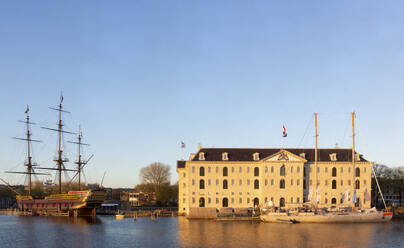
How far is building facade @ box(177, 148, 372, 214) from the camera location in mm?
80438

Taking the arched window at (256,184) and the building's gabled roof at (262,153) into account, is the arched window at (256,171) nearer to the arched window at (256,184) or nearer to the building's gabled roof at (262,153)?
the arched window at (256,184)

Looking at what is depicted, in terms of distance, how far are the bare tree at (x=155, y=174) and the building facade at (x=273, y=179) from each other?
44.5 metres

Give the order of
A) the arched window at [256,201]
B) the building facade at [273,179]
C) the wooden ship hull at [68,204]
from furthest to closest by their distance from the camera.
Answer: the wooden ship hull at [68,204] → the arched window at [256,201] → the building facade at [273,179]

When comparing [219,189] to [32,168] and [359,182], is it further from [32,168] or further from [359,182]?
[32,168]

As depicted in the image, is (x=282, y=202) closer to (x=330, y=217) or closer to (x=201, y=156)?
(x=330, y=217)

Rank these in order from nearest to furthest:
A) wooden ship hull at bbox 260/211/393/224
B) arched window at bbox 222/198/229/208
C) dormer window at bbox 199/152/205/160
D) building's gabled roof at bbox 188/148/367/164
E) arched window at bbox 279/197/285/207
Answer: wooden ship hull at bbox 260/211/393/224, arched window at bbox 279/197/285/207, arched window at bbox 222/198/229/208, dormer window at bbox 199/152/205/160, building's gabled roof at bbox 188/148/367/164

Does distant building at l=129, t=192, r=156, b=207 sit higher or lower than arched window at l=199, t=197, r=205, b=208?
lower

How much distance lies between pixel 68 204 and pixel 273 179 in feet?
167

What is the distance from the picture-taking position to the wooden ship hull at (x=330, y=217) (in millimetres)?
70250

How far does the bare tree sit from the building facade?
44461 millimetres

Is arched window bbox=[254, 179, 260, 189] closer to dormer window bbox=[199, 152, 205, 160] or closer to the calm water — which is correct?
dormer window bbox=[199, 152, 205, 160]

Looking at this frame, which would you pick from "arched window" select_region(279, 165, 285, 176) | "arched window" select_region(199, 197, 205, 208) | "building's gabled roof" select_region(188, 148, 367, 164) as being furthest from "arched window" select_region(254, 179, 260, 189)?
"arched window" select_region(199, 197, 205, 208)

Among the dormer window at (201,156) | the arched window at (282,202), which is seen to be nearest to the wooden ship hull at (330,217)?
the arched window at (282,202)

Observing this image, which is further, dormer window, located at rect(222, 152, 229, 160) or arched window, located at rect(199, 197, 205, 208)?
dormer window, located at rect(222, 152, 229, 160)
